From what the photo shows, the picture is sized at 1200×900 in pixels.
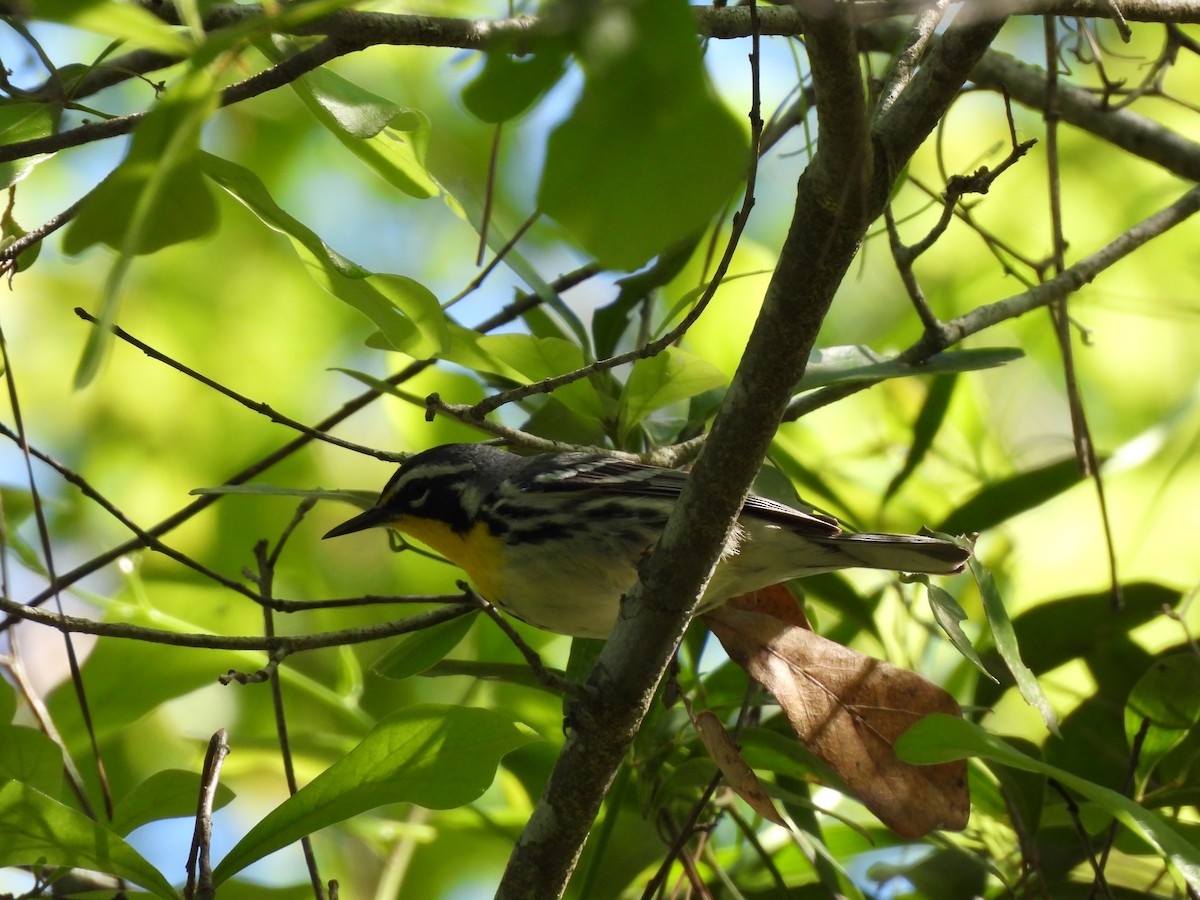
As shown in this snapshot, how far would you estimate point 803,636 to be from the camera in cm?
217

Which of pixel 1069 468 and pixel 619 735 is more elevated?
pixel 1069 468

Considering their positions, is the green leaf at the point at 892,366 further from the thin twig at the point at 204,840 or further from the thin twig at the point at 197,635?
the thin twig at the point at 204,840

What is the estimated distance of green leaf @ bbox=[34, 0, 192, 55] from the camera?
0.67m

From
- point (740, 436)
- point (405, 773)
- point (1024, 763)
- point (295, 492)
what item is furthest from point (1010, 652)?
point (295, 492)

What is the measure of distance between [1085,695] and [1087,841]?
1.72ft

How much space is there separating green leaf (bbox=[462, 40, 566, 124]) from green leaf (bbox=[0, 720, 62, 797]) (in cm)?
161

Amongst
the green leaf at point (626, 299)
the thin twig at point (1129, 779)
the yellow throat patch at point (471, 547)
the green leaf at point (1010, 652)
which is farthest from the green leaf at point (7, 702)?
the thin twig at point (1129, 779)

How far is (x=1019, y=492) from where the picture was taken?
2.49 meters

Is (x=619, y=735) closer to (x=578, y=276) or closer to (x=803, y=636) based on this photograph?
(x=803, y=636)

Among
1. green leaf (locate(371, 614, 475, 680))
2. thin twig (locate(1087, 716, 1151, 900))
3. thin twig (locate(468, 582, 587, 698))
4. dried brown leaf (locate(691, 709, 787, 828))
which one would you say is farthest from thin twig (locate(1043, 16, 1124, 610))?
green leaf (locate(371, 614, 475, 680))

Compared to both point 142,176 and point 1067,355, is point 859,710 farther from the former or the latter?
point 142,176

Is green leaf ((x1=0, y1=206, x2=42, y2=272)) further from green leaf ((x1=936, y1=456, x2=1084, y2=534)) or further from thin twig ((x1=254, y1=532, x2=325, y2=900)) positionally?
green leaf ((x1=936, y1=456, x2=1084, y2=534))

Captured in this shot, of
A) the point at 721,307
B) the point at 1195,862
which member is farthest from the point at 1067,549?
the point at 1195,862

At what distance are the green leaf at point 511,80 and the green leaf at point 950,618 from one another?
1.23 meters
